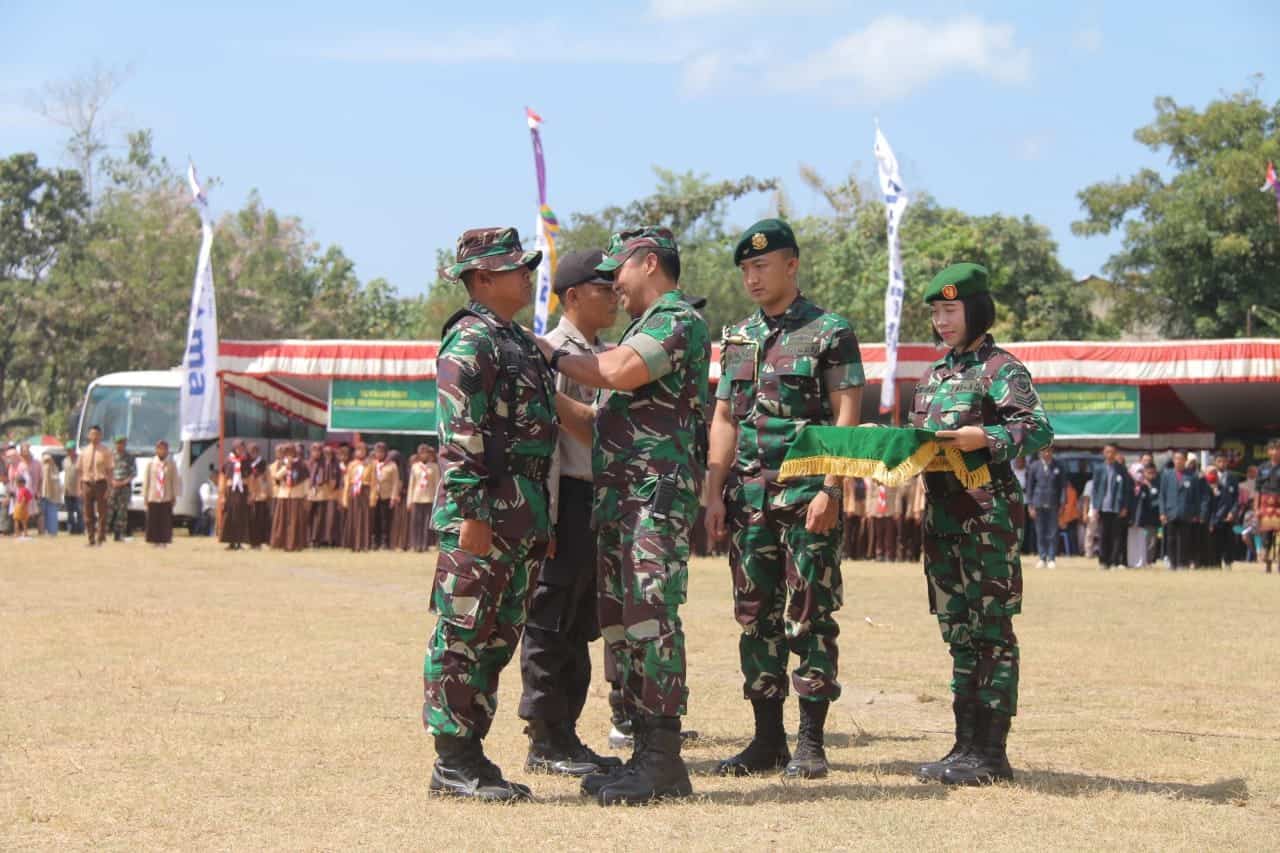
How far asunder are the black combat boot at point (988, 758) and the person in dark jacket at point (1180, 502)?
61.2 feet

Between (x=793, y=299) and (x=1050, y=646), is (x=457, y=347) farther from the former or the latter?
(x=1050, y=646)

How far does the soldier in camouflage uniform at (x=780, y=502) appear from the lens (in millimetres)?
6246

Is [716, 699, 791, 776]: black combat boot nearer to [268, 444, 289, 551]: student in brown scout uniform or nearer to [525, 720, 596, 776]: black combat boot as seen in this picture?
[525, 720, 596, 776]: black combat boot

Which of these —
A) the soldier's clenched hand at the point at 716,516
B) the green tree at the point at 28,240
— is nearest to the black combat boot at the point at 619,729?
the soldier's clenched hand at the point at 716,516

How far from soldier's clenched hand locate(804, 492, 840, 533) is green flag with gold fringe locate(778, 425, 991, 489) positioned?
0.12 m

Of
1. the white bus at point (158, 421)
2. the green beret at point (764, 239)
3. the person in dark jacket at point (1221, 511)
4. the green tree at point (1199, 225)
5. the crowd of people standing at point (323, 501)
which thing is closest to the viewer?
the green beret at point (764, 239)

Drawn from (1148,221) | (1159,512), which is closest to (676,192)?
(1148,221)

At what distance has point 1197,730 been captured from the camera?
24.9 ft

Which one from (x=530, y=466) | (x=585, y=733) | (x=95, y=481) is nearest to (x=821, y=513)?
(x=530, y=466)

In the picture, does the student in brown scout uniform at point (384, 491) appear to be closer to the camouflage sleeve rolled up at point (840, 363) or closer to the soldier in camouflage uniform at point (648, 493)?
the camouflage sleeve rolled up at point (840, 363)

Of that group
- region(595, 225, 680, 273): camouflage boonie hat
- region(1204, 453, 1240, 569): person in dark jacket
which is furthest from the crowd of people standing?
region(595, 225, 680, 273): camouflage boonie hat

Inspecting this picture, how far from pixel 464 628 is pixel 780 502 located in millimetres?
1378

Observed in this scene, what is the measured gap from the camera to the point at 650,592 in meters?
5.75

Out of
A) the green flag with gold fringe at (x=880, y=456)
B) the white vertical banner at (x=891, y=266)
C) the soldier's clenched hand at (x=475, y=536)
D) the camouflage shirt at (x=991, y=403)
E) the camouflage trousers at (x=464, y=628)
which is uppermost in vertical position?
the white vertical banner at (x=891, y=266)
